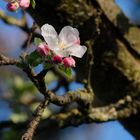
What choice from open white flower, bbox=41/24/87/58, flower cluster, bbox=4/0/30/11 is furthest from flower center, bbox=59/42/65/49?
flower cluster, bbox=4/0/30/11

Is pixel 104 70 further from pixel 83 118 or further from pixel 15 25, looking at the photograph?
pixel 15 25

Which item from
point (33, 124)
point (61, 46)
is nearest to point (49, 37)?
point (61, 46)

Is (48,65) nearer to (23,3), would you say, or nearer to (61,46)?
(61,46)

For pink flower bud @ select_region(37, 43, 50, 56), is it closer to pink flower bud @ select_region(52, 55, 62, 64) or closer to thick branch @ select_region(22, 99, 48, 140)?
pink flower bud @ select_region(52, 55, 62, 64)

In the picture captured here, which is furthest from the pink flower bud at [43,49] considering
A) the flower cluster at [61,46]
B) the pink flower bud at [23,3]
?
the pink flower bud at [23,3]

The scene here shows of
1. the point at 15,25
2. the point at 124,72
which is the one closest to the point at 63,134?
the point at 15,25

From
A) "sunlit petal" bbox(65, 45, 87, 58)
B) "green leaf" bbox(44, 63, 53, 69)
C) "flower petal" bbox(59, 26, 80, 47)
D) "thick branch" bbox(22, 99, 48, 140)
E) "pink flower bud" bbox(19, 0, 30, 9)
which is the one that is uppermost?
"pink flower bud" bbox(19, 0, 30, 9)
